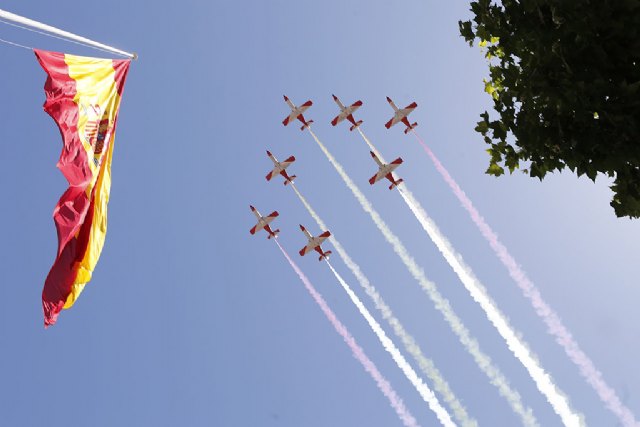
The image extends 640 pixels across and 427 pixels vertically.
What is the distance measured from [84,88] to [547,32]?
43.2 feet

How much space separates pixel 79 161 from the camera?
66.8 feet

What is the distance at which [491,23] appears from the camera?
20.4 m

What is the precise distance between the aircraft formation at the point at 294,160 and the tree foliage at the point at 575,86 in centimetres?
4552

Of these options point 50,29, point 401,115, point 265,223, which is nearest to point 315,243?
point 265,223

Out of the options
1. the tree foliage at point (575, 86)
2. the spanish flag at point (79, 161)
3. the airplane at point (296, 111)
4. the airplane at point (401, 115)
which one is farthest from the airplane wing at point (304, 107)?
the tree foliage at point (575, 86)

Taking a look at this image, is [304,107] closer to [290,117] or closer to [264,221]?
[290,117]

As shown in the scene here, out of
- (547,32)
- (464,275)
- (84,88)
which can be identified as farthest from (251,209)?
(547,32)

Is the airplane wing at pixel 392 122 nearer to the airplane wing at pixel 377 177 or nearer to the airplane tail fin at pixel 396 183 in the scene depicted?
the airplane wing at pixel 377 177

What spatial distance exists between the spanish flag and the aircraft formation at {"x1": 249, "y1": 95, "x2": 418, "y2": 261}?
45.2 m

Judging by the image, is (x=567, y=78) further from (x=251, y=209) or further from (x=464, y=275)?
(x=251, y=209)

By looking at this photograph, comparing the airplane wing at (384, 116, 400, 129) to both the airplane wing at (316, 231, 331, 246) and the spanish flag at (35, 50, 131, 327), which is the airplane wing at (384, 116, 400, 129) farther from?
the spanish flag at (35, 50, 131, 327)

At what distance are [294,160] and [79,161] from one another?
54.6m

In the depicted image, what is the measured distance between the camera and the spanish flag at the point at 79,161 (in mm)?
19453

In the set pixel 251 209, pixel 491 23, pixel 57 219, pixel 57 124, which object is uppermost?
pixel 251 209
